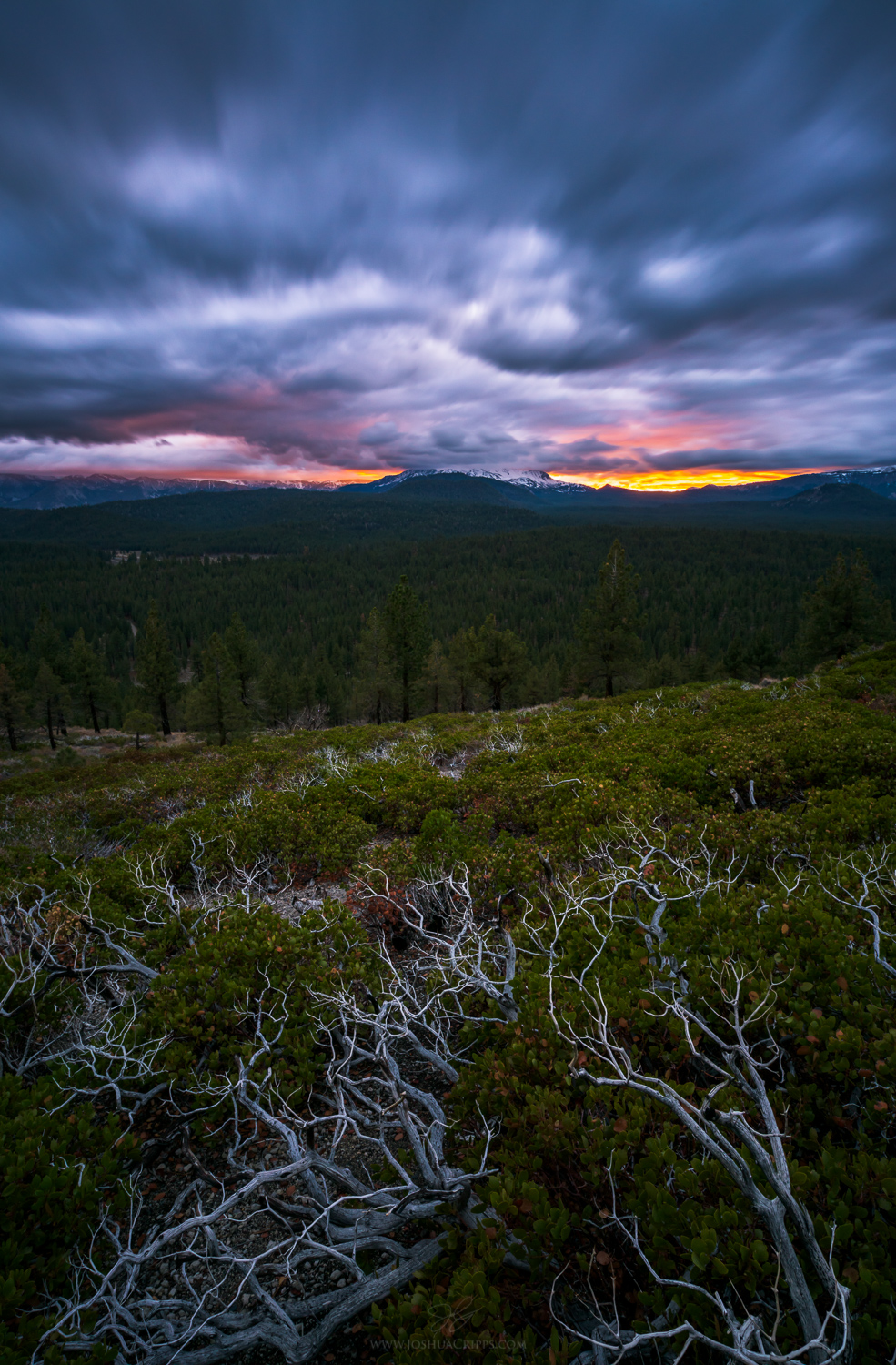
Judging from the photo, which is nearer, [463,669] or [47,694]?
[463,669]

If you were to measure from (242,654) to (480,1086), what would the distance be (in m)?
43.5

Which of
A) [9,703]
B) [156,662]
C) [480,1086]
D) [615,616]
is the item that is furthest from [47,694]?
[480,1086]

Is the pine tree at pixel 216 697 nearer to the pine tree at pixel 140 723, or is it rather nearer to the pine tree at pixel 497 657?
the pine tree at pixel 140 723

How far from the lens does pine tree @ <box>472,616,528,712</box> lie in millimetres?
33562

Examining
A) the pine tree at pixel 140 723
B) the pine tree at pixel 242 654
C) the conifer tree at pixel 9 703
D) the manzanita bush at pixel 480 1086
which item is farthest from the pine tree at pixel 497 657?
the conifer tree at pixel 9 703

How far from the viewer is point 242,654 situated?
4366cm

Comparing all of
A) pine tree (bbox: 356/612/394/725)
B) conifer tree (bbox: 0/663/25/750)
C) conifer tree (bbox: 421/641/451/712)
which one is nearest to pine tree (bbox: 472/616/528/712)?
pine tree (bbox: 356/612/394/725)

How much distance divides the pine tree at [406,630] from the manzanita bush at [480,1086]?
24.0 m

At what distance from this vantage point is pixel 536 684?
176 ft

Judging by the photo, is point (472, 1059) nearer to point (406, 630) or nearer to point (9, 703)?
→ point (406, 630)

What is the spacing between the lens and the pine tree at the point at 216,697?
36.8 meters

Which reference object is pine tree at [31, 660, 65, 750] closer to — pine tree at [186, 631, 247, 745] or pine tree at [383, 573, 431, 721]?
pine tree at [186, 631, 247, 745]

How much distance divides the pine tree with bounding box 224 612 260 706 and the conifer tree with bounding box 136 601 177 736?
4.55 metres

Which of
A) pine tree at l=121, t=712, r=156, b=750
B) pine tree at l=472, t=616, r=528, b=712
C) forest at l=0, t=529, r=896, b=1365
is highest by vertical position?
forest at l=0, t=529, r=896, b=1365
